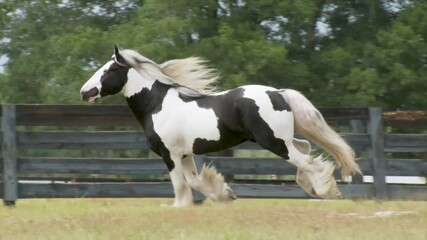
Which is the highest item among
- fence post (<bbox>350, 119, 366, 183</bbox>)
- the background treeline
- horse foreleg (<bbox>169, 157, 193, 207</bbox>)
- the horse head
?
the horse head

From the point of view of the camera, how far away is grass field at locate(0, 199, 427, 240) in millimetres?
7117

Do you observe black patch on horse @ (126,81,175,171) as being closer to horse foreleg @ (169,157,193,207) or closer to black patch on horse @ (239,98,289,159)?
horse foreleg @ (169,157,193,207)

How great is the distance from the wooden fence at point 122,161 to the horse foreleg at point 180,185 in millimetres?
2583

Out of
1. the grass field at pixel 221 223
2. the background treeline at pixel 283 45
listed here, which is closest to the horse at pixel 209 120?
the grass field at pixel 221 223

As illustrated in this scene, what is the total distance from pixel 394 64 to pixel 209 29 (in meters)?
3.90

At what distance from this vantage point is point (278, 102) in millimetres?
9234

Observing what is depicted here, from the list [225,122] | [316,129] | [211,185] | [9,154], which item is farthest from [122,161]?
[316,129]

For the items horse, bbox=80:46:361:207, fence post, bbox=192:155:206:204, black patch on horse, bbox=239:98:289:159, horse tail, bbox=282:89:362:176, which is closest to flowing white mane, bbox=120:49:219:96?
horse, bbox=80:46:361:207

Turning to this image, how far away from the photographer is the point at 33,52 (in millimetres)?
22141

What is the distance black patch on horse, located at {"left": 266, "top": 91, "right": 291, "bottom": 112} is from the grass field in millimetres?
1085

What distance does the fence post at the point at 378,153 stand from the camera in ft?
41.7

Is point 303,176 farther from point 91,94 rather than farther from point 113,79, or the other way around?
point 91,94

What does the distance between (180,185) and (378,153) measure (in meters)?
3.98

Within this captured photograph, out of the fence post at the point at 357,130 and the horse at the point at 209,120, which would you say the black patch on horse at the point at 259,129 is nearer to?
the horse at the point at 209,120
